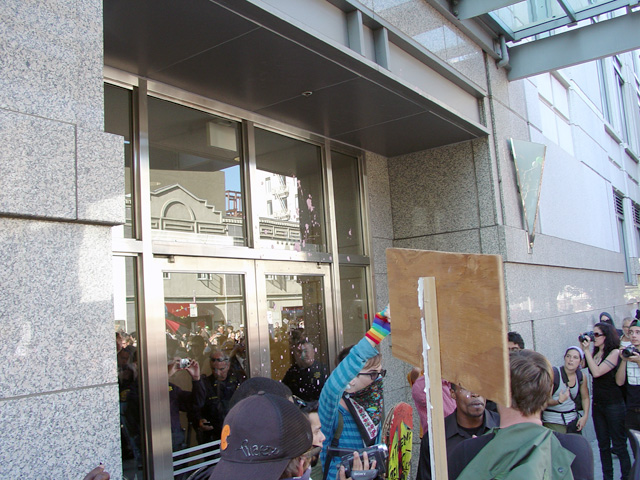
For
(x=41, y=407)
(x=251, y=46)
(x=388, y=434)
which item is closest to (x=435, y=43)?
(x=251, y=46)

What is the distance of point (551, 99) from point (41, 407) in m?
9.49

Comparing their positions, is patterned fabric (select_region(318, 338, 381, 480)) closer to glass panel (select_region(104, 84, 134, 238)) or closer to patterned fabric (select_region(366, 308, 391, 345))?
patterned fabric (select_region(366, 308, 391, 345))

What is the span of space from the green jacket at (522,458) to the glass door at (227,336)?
2.69 metres

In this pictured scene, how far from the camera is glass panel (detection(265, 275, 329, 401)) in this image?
564 cm

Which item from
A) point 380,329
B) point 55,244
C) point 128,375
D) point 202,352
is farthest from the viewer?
point 202,352

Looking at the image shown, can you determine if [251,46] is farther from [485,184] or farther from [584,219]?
[584,219]

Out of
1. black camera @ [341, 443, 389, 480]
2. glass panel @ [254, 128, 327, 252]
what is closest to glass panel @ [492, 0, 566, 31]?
glass panel @ [254, 128, 327, 252]

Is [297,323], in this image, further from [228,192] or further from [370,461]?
[370,461]

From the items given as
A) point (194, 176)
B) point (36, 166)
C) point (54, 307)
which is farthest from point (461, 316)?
point (194, 176)

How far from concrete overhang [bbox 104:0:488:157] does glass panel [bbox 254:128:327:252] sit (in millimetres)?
288

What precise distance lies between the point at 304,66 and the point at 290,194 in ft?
5.77

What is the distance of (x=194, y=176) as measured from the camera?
5.12 meters

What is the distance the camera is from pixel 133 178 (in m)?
4.51

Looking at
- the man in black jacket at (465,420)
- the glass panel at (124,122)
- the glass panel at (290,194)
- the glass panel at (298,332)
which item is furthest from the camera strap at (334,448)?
the glass panel at (290,194)
